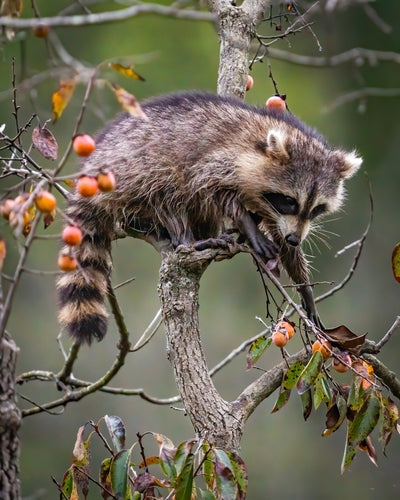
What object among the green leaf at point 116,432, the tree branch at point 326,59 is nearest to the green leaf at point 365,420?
the green leaf at point 116,432

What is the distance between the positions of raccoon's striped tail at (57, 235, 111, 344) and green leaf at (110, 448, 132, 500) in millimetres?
1197

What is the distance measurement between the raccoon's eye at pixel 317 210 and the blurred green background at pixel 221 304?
17.5 ft

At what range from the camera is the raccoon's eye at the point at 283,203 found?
162 inches

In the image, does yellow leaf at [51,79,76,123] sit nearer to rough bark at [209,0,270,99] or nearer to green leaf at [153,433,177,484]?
green leaf at [153,433,177,484]

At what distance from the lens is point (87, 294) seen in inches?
161

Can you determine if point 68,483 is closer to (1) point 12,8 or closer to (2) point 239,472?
(2) point 239,472

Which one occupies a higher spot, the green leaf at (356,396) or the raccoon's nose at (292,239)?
the raccoon's nose at (292,239)

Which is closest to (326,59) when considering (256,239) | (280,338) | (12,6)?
(256,239)

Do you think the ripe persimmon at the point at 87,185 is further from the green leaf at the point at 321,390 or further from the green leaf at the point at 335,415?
the green leaf at the point at 335,415

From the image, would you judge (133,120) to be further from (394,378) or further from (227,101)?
(394,378)

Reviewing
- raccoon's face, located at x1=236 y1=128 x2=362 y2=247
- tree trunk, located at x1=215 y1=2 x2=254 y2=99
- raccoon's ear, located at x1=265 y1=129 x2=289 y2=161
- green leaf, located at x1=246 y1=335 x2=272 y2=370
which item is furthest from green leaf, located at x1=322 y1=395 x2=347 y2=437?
tree trunk, located at x1=215 y1=2 x2=254 y2=99

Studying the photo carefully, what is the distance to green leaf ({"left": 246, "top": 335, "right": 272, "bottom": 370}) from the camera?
10.2ft

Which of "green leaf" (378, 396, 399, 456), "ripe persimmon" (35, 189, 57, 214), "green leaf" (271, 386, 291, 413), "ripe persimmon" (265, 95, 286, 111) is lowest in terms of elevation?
"green leaf" (378, 396, 399, 456)

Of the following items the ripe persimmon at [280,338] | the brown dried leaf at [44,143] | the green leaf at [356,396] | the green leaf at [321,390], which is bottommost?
the green leaf at [356,396]
